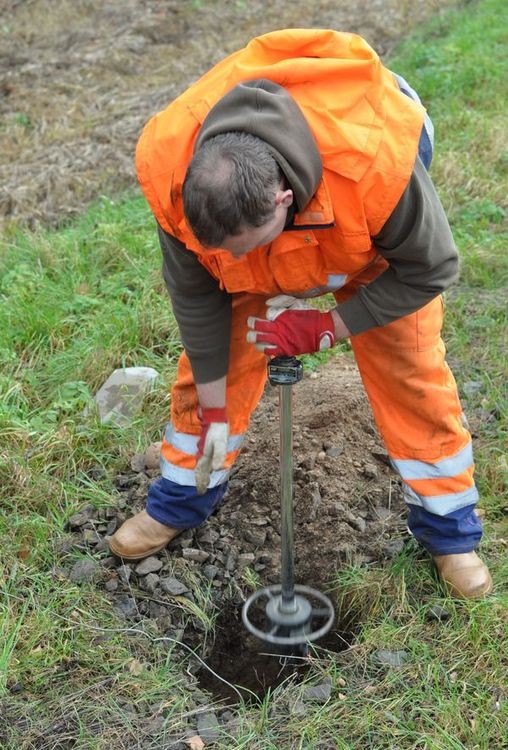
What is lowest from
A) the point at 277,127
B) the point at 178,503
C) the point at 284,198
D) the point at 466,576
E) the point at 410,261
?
the point at 466,576

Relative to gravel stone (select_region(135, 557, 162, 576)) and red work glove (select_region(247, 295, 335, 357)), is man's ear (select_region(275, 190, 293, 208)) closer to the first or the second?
red work glove (select_region(247, 295, 335, 357))

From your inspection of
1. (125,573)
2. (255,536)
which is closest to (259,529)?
(255,536)

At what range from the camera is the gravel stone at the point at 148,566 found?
3.01m

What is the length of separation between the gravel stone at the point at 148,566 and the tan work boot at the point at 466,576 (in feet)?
3.16

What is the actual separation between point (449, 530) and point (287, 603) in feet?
1.87

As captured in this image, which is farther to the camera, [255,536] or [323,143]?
[255,536]

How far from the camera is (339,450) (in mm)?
3393

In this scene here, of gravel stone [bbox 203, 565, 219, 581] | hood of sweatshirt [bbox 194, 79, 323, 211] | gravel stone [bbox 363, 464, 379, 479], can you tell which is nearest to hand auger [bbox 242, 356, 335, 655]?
gravel stone [bbox 203, 565, 219, 581]

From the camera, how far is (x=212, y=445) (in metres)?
2.69

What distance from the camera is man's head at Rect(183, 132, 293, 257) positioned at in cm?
192

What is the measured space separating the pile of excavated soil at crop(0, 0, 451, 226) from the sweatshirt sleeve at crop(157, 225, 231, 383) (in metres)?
2.97

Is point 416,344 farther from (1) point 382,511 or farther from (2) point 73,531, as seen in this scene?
(2) point 73,531

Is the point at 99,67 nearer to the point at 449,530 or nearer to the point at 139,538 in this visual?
the point at 139,538

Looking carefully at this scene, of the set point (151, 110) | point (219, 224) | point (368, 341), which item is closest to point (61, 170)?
point (151, 110)
